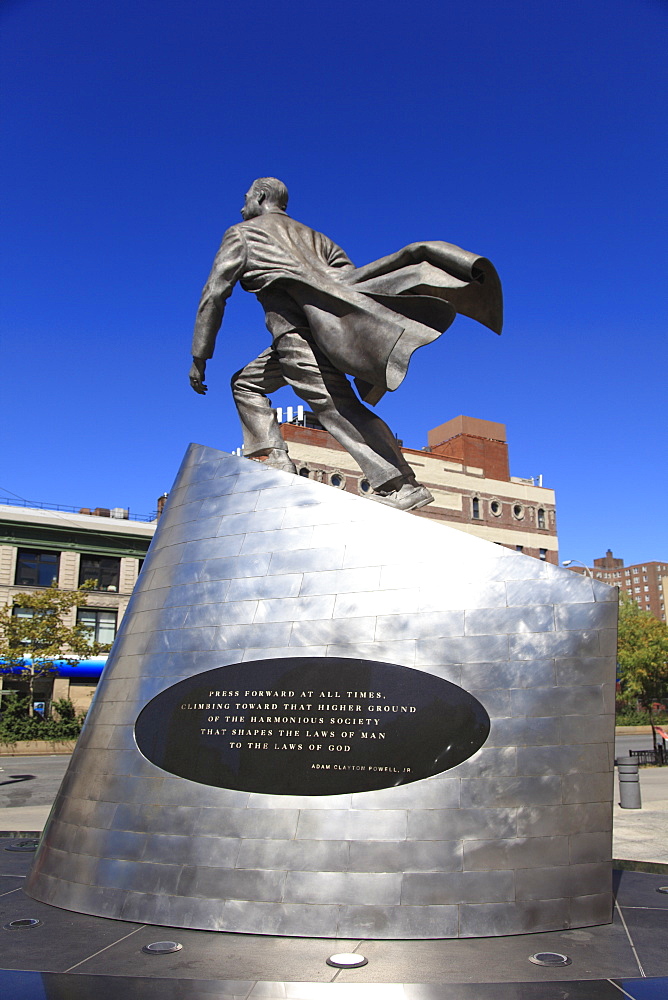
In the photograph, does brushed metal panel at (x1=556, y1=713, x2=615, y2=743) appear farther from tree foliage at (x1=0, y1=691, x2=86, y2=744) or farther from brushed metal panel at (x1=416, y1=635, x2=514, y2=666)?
tree foliage at (x1=0, y1=691, x2=86, y2=744)

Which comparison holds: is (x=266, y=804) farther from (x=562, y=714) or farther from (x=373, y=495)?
(x=373, y=495)

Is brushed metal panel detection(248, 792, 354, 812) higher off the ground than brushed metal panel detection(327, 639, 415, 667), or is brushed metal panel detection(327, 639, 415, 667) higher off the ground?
brushed metal panel detection(327, 639, 415, 667)

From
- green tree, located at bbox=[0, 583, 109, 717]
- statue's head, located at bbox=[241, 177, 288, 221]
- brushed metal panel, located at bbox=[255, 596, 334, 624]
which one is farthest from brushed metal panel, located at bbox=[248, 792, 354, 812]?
green tree, located at bbox=[0, 583, 109, 717]

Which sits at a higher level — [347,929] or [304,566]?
[304,566]

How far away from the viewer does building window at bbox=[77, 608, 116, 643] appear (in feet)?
137

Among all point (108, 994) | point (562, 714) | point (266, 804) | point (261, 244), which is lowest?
point (108, 994)

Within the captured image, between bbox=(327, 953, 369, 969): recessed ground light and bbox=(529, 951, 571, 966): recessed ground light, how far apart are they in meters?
1.06

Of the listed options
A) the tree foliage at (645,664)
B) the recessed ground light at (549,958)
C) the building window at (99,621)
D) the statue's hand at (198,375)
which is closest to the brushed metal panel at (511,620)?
the recessed ground light at (549,958)

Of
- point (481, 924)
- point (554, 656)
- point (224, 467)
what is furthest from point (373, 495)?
point (481, 924)

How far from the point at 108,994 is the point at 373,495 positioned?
17.1ft

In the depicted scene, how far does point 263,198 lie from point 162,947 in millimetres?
7706

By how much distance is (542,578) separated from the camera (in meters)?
6.13

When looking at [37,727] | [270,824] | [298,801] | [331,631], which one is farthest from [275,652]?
[37,727]

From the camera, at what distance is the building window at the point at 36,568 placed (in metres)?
41.3
